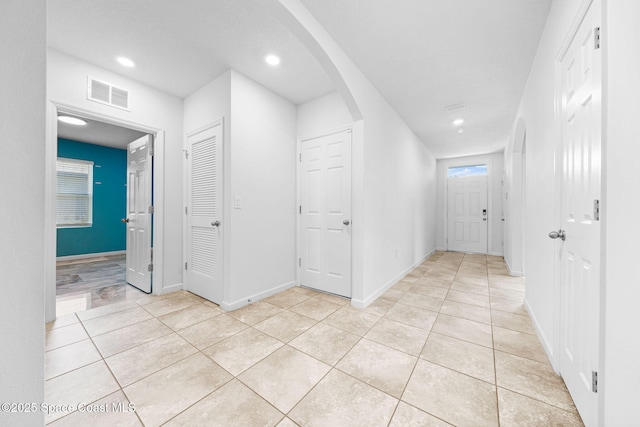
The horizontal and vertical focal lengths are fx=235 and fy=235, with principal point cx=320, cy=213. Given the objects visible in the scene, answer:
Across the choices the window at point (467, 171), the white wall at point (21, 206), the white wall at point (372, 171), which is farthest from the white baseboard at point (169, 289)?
the window at point (467, 171)

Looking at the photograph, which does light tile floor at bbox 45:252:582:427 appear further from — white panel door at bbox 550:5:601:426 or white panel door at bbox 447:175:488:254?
white panel door at bbox 447:175:488:254

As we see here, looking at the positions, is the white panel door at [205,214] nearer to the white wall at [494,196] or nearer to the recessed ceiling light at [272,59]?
the recessed ceiling light at [272,59]

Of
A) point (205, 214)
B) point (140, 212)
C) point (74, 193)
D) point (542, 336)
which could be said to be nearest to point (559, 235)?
point (542, 336)

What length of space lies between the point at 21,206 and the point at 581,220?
88.0 inches

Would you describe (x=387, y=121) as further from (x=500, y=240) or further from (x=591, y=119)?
(x=500, y=240)

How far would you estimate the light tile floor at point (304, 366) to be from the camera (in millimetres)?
1226

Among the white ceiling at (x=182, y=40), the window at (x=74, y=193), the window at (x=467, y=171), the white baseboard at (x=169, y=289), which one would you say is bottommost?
the white baseboard at (x=169, y=289)

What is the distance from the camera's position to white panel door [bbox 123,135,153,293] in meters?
3.06

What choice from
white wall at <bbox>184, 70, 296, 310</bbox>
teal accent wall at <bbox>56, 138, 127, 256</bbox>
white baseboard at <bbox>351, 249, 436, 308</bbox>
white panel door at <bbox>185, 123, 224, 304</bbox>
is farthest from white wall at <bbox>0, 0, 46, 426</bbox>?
teal accent wall at <bbox>56, 138, 127, 256</bbox>

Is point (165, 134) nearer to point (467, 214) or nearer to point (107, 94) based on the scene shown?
point (107, 94)

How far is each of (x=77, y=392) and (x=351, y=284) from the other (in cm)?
234

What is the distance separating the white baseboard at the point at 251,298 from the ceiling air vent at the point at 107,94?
2.56 meters

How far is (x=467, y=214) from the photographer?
6105 millimetres

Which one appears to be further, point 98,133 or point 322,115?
point 98,133
